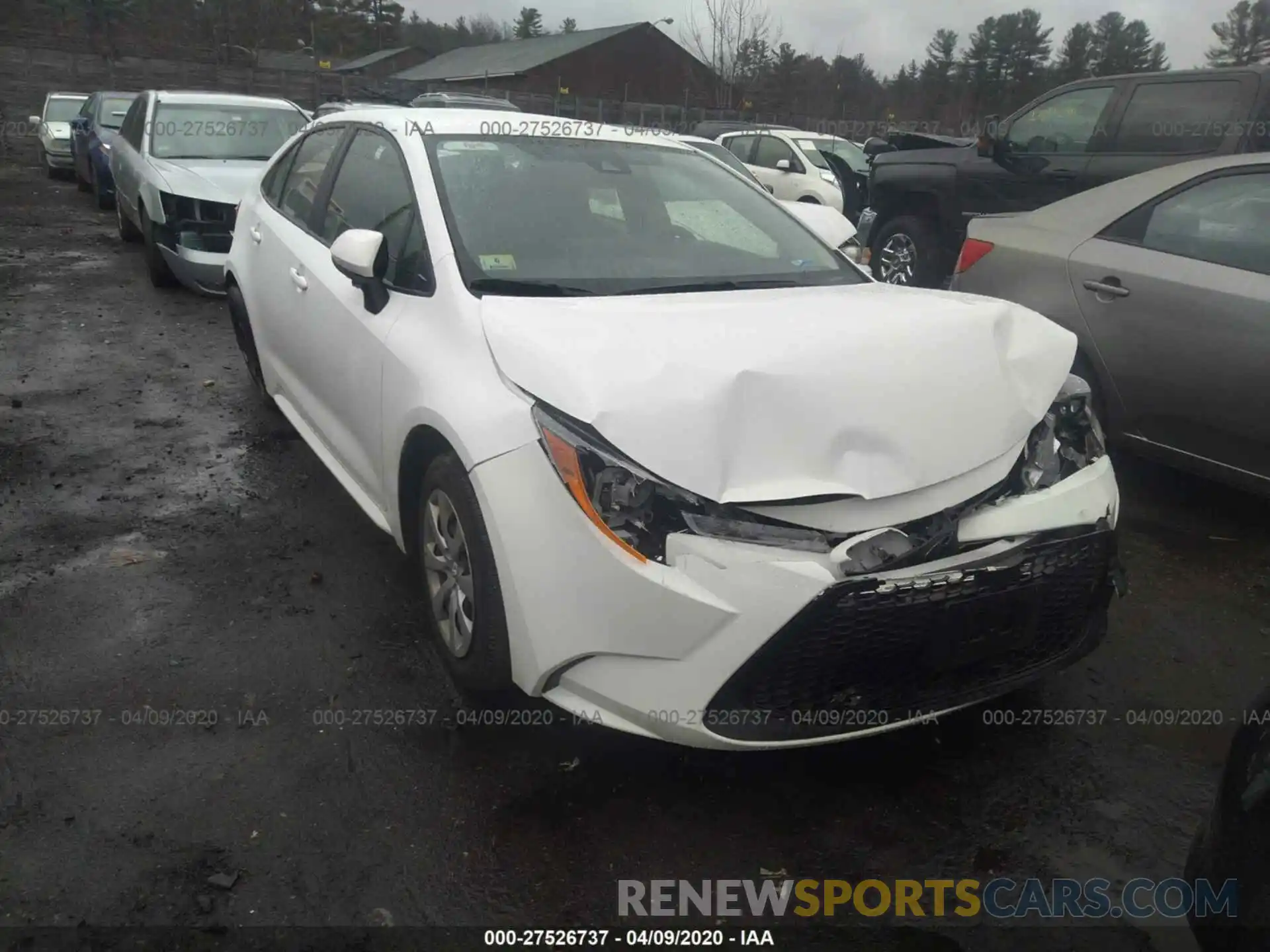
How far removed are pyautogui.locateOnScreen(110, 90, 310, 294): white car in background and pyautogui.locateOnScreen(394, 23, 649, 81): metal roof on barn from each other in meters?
43.2

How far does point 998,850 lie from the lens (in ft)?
7.83

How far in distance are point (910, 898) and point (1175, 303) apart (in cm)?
301

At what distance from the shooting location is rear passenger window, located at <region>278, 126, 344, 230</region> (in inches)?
165

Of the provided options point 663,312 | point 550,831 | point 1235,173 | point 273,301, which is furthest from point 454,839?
point 1235,173

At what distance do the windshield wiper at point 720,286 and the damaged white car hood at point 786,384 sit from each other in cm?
20

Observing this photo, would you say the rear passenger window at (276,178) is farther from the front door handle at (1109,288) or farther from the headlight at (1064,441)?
the front door handle at (1109,288)

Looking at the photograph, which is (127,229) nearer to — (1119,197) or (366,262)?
(366,262)

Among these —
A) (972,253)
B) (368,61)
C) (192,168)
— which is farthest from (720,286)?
(368,61)

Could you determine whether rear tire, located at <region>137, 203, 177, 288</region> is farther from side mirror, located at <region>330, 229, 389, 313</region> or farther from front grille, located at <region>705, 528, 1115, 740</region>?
front grille, located at <region>705, 528, 1115, 740</region>

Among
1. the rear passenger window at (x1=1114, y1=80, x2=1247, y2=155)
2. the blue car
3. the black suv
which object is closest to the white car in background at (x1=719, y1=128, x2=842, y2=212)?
the black suv

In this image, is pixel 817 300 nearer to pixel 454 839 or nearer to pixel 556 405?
pixel 556 405

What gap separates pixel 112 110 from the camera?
548 inches

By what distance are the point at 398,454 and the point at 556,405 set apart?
0.81 m

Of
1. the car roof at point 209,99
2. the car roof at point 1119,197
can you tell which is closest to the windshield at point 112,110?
the car roof at point 209,99
